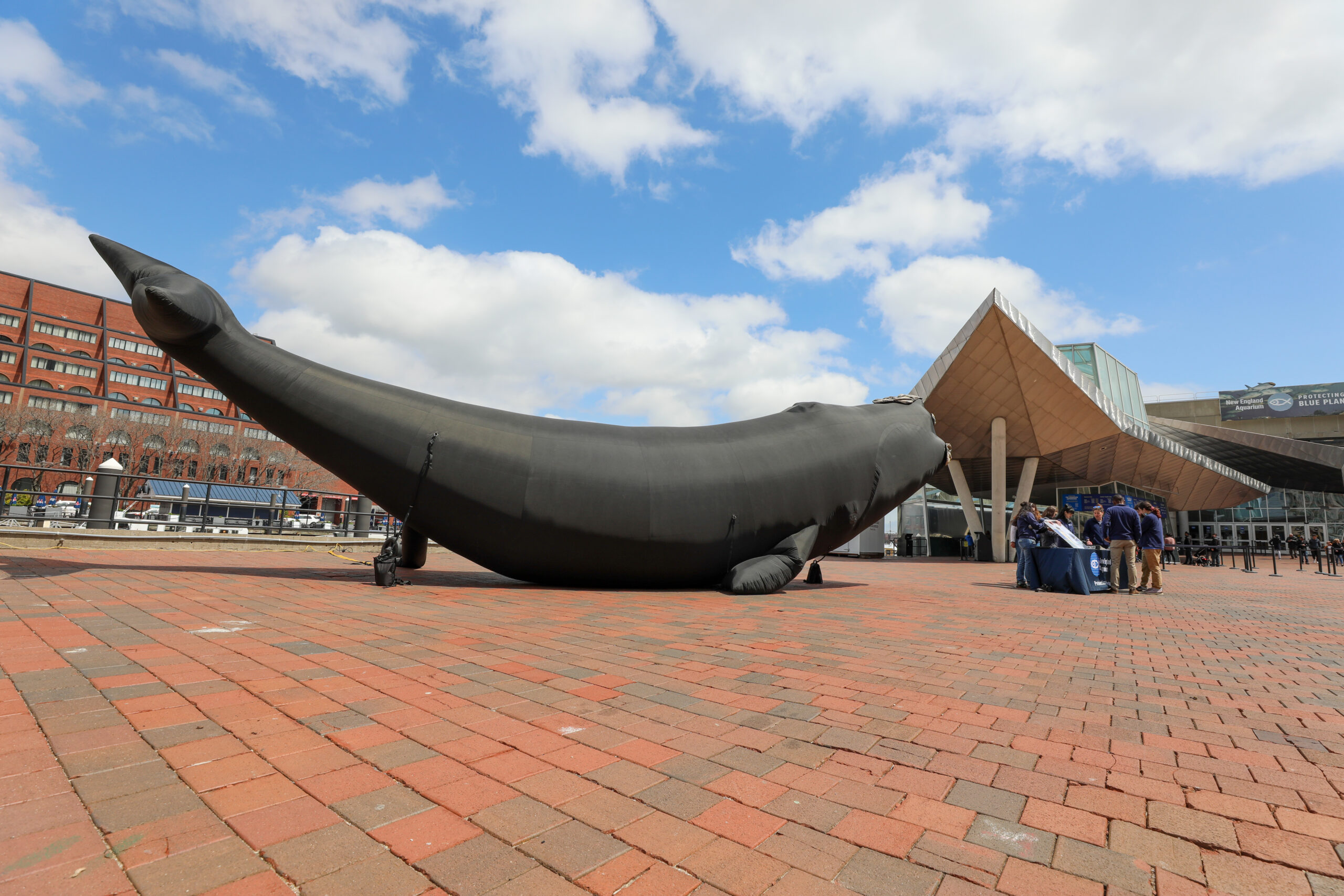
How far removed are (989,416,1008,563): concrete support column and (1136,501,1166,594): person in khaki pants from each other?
46.5 feet

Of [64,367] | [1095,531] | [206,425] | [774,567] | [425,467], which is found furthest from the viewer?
[206,425]

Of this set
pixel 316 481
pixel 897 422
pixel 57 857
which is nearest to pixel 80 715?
pixel 57 857

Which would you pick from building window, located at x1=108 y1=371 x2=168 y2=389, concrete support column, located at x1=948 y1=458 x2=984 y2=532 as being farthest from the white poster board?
building window, located at x1=108 y1=371 x2=168 y2=389

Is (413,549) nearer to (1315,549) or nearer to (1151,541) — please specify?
(1151,541)

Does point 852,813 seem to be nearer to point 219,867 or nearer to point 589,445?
point 219,867

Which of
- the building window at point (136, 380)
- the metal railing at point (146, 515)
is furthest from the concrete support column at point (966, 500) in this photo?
the building window at point (136, 380)

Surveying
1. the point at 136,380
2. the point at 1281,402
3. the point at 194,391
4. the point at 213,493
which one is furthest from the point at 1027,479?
the point at 136,380

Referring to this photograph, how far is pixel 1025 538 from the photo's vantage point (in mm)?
12422

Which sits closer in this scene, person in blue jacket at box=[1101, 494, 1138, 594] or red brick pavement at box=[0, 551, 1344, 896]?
red brick pavement at box=[0, 551, 1344, 896]

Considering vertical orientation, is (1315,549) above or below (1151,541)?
below

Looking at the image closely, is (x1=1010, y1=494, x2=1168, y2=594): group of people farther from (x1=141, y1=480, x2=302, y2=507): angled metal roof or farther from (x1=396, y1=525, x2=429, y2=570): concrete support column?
(x1=141, y1=480, x2=302, y2=507): angled metal roof

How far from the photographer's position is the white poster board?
10959 millimetres

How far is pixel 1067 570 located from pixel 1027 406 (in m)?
16.8

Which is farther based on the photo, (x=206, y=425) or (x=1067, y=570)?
(x=206, y=425)
